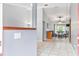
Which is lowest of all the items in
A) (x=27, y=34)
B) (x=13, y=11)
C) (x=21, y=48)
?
(x=21, y=48)

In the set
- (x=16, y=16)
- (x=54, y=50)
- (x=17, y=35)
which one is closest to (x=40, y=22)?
(x=54, y=50)

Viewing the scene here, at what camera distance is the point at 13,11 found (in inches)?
126

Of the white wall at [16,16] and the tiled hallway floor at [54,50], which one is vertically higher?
the white wall at [16,16]

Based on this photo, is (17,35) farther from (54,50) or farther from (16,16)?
(54,50)

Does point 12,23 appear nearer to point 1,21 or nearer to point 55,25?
point 1,21

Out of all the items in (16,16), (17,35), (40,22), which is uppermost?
(40,22)

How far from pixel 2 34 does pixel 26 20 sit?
1.30 m

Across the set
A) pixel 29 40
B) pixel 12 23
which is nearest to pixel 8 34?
pixel 12 23

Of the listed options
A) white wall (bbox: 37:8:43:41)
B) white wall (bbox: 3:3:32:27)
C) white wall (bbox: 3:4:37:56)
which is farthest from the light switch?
white wall (bbox: 37:8:43:41)

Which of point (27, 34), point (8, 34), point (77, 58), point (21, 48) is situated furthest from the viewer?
point (27, 34)

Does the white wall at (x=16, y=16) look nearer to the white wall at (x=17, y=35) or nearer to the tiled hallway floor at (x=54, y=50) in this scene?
the white wall at (x=17, y=35)

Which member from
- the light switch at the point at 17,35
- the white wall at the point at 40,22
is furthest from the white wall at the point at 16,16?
the white wall at the point at 40,22

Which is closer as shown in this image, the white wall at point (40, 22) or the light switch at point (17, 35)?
the light switch at point (17, 35)

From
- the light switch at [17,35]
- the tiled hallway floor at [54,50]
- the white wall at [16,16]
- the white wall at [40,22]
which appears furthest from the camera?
the white wall at [40,22]
